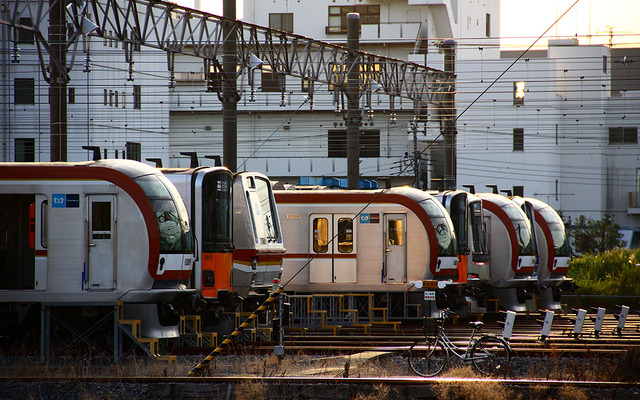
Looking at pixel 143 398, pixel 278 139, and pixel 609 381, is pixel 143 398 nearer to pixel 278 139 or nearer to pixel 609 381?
pixel 609 381

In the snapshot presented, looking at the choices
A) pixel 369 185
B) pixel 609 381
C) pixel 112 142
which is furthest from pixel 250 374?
pixel 112 142

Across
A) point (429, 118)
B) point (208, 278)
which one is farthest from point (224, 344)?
point (429, 118)

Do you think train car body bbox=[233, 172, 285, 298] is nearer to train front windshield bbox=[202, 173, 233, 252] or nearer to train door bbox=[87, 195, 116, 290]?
train front windshield bbox=[202, 173, 233, 252]

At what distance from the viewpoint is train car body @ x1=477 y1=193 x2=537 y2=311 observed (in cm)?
2519

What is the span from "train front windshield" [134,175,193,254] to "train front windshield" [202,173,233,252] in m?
1.35

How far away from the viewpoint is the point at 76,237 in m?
15.5

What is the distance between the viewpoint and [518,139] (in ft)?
179

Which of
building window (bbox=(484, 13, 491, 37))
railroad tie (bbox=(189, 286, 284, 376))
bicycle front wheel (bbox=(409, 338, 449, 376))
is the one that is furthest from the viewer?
building window (bbox=(484, 13, 491, 37))

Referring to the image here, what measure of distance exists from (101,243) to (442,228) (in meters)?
9.09

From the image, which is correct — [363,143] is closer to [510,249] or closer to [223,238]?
[510,249]

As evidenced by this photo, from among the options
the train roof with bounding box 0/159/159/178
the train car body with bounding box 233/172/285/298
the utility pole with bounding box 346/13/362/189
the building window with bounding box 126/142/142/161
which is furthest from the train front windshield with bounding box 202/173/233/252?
the building window with bounding box 126/142/142/161

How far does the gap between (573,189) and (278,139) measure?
1787 centimetres

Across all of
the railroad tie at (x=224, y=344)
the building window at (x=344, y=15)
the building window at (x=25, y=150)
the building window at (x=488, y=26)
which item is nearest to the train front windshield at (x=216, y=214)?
the railroad tie at (x=224, y=344)

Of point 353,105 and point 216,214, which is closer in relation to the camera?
point 216,214
